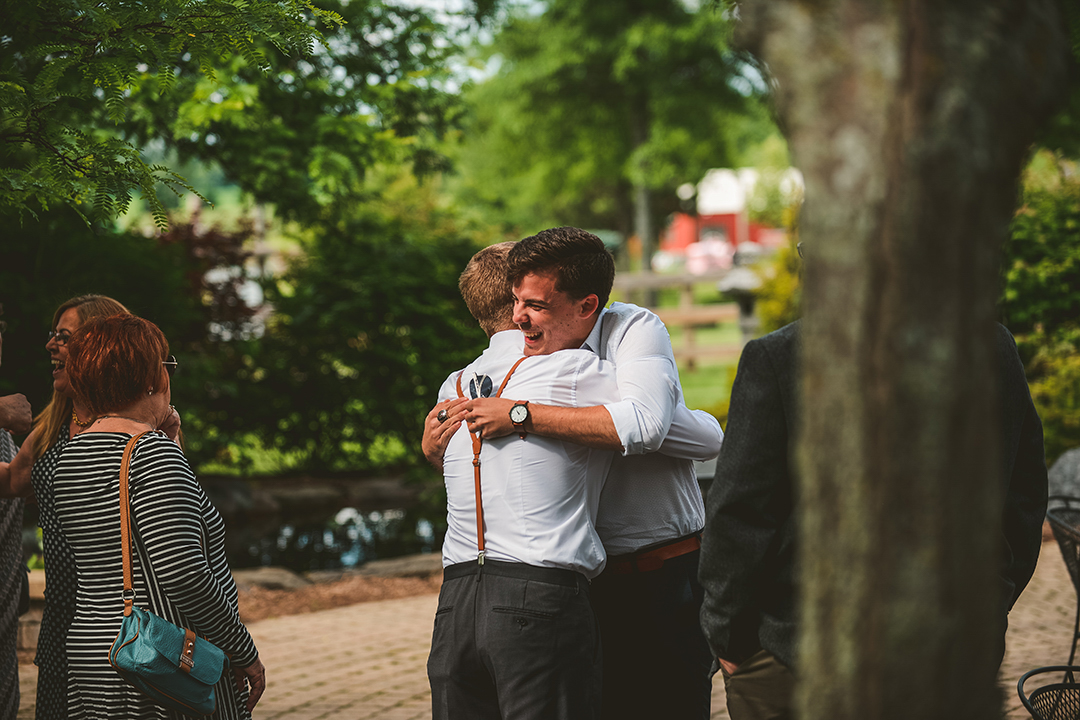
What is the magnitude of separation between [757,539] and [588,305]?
850 mm

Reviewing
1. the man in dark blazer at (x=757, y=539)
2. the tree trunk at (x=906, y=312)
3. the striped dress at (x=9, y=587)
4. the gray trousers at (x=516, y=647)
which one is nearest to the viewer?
the tree trunk at (x=906, y=312)

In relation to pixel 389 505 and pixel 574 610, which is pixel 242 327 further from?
pixel 574 610

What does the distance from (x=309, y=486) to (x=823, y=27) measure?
9.57 meters

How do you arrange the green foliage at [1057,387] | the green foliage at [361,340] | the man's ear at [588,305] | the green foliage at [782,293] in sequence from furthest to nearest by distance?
the green foliage at [782,293] → the green foliage at [361,340] → the green foliage at [1057,387] → the man's ear at [588,305]

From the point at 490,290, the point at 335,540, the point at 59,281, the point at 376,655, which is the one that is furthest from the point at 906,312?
the point at 335,540

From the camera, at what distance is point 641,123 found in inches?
974

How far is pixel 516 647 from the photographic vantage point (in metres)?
2.32

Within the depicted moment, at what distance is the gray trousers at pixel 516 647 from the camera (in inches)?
91.4

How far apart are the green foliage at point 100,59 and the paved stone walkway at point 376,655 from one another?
9.18 feet

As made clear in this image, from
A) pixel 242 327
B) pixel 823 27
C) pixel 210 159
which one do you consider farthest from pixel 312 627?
pixel 823 27

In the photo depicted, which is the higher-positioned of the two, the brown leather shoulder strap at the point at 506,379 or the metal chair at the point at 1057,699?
the brown leather shoulder strap at the point at 506,379

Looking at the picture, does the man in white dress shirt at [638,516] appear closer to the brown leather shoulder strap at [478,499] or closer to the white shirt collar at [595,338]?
the white shirt collar at [595,338]

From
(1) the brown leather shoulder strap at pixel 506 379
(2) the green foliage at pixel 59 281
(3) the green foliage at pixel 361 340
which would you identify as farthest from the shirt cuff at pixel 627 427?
(3) the green foliage at pixel 361 340

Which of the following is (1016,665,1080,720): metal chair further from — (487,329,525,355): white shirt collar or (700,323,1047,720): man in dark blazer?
(487,329,525,355): white shirt collar
